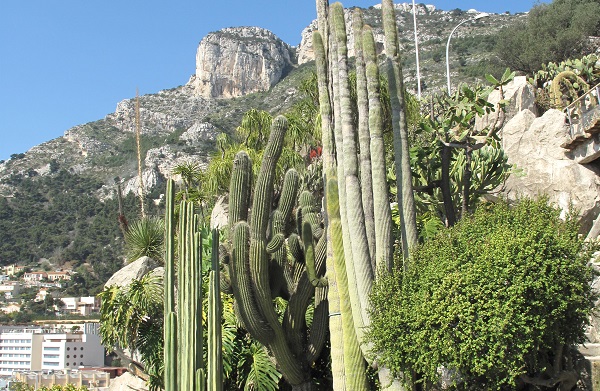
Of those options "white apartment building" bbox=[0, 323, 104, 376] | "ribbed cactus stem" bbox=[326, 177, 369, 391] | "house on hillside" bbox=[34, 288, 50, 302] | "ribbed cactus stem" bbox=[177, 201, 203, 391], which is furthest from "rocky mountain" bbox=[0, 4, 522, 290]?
"ribbed cactus stem" bbox=[177, 201, 203, 391]

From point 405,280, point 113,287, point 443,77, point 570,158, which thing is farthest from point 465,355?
point 443,77

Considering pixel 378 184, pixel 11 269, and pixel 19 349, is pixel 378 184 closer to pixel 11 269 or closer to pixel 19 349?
pixel 19 349

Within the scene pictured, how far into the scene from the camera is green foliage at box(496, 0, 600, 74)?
30.9 metres

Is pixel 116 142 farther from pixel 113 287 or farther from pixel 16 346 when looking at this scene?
pixel 113 287

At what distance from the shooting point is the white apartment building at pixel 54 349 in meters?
54.5

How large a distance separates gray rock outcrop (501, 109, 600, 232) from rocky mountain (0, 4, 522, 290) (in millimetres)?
44822

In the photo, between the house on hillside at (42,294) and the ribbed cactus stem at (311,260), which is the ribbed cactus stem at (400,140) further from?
the house on hillside at (42,294)

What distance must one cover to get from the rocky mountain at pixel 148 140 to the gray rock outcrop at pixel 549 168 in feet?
147

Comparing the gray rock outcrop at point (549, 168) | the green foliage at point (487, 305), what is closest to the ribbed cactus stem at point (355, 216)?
the green foliage at point (487, 305)

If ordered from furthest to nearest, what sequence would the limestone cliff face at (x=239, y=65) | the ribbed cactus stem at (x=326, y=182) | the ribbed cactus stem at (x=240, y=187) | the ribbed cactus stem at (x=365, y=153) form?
the limestone cliff face at (x=239, y=65) < the ribbed cactus stem at (x=240, y=187) < the ribbed cactus stem at (x=326, y=182) < the ribbed cactus stem at (x=365, y=153)

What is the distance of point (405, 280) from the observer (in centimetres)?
830

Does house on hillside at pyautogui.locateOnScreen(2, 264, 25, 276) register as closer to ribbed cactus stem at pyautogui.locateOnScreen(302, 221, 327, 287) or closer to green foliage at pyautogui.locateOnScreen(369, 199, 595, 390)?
ribbed cactus stem at pyautogui.locateOnScreen(302, 221, 327, 287)

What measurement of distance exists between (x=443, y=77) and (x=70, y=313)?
4883 centimetres

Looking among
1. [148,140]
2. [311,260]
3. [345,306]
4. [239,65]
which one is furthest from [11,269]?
[345,306]
